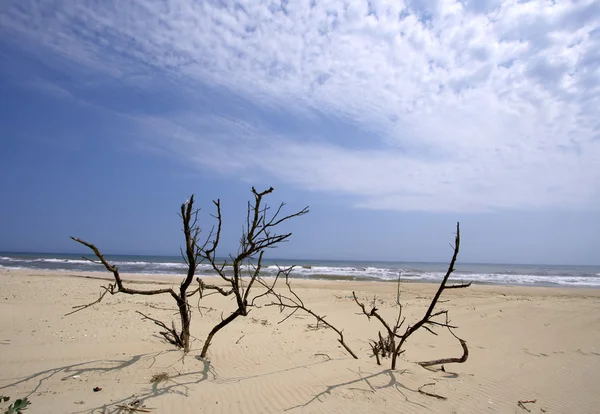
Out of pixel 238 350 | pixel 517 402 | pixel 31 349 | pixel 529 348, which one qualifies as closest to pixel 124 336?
pixel 31 349

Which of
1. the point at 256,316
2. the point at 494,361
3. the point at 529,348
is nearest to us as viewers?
the point at 494,361

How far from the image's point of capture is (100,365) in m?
4.59

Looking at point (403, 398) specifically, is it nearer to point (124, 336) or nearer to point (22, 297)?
point (124, 336)

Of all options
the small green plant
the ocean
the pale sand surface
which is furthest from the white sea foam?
the small green plant

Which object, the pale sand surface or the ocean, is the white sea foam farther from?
the pale sand surface

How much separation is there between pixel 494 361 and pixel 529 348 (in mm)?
1718

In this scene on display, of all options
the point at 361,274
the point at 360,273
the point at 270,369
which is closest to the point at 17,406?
the point at 270,369

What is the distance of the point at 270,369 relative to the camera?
5047 mm

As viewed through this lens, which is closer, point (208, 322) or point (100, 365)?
point (100, 365)

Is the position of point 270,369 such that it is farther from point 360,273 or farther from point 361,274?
point 360,273

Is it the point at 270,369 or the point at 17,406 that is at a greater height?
the point at 17,406

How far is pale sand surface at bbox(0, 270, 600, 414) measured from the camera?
385 centimetres

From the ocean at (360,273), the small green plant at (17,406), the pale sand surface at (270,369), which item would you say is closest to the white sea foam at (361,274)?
the ocean at (360,273)

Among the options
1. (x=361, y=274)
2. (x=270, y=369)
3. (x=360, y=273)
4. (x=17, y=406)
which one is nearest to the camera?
(x=17, y=406)
